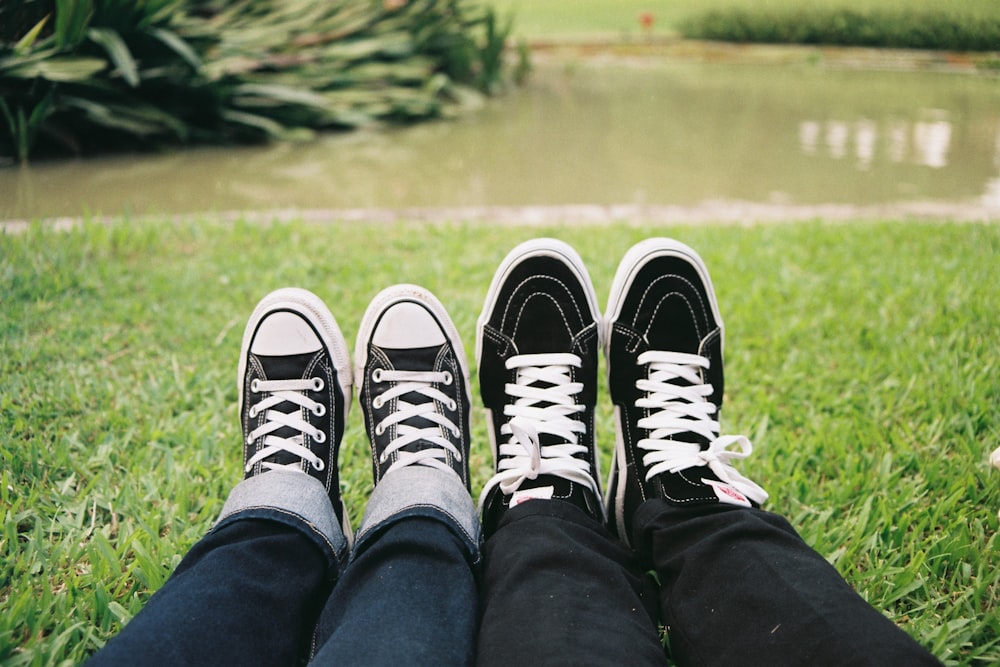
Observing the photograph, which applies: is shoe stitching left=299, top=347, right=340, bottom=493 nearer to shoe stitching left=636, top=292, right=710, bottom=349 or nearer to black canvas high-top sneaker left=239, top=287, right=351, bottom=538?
black canvas high-top sneaker left=239, top=287, right=351, bottom=538

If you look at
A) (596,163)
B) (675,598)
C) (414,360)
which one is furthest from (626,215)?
(675,598)

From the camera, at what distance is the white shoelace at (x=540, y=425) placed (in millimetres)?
1231

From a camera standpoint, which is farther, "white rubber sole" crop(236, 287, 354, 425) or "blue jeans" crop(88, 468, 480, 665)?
"white rubber sole" crop(236, 287, 354, 425)

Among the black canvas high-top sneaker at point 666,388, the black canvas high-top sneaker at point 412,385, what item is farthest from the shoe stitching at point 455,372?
the black canvas high-top sneaker at point 666,388

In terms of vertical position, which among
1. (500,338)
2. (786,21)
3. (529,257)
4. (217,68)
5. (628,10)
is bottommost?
(500,338)

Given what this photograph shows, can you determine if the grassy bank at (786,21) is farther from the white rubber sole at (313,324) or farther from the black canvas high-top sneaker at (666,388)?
the white rubber sole at (313,324)

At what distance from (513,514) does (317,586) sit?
12.5 inches

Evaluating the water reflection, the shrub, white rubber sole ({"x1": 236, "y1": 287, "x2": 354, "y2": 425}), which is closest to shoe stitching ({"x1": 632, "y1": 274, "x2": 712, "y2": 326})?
white rubber sole ({"x1": 236, "y1": 287, "x2": 354, "y2": 425})

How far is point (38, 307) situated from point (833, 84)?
27.3ft

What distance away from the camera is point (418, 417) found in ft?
4.58

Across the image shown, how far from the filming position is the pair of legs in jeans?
879 mm

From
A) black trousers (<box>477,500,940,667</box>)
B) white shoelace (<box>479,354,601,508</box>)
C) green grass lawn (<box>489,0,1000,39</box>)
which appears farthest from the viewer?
green grass lawn (<box>489,0,1000,39</box>)

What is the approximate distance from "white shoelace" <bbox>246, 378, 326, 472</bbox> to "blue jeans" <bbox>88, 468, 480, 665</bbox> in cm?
9

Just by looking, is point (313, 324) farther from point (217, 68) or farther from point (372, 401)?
point (217, 68)
